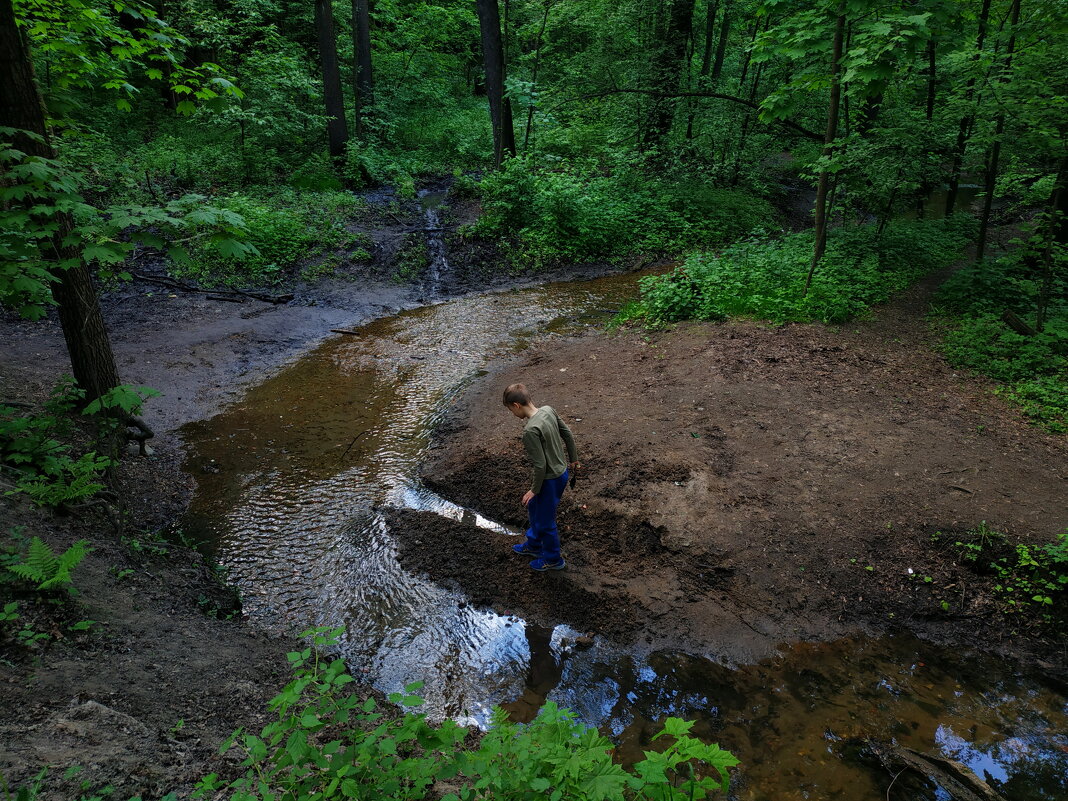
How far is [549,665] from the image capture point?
4547 millimetres

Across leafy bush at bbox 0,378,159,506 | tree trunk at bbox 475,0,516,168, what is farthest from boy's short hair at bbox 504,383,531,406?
tree trunk at bbox 475,0,516,168

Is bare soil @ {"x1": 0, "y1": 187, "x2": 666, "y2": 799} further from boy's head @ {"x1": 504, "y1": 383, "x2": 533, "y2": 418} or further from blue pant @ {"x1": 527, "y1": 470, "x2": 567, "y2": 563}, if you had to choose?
boy's head @ {"x1": 504, "y1": 383, "x2": 533, "y2": 418}

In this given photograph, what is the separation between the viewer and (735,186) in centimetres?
1858

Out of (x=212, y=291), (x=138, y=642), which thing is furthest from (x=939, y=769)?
(x=212, y=291)

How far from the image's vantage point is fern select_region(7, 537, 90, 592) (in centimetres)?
342

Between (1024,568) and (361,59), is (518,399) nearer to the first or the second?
(1024,568)

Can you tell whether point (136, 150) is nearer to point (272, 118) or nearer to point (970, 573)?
point (272, 118)

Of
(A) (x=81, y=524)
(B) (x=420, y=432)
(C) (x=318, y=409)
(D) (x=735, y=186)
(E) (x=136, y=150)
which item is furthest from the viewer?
(D) (x=735, y=186)

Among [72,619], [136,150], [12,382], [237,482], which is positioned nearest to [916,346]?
[237,482]

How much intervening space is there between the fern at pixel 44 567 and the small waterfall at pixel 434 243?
10.4 meters

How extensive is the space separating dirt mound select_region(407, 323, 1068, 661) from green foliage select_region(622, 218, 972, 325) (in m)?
1.69

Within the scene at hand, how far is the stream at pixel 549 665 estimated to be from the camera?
149 inches

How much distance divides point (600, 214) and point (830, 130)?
717cm

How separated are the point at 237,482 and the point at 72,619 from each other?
11.1 ft
